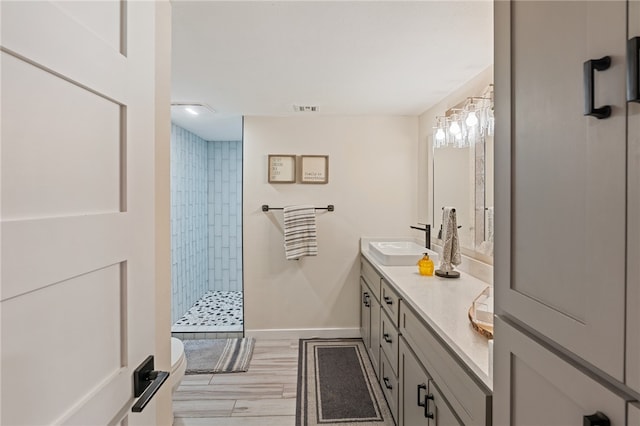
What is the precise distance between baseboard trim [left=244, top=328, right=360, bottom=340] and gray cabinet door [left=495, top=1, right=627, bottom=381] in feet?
9.24

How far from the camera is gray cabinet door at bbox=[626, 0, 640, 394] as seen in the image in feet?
1.55

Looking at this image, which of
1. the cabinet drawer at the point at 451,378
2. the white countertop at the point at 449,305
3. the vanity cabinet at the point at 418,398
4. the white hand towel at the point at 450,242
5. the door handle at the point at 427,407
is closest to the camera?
the cabinet drawer at the point at 451,378

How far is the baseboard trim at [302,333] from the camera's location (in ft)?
11.2

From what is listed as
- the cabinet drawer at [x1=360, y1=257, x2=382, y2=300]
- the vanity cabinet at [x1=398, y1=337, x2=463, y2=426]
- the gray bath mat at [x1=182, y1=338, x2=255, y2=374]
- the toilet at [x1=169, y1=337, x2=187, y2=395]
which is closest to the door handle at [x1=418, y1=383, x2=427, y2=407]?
the vanity cabinet at [x1=398, y1=337, x2=463, y2=426]

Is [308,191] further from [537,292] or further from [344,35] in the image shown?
[537,292]

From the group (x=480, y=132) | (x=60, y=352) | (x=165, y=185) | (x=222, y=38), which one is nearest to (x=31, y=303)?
(x=60, y=352)

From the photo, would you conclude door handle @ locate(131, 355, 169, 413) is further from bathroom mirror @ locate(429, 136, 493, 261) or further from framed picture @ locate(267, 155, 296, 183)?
framed picture @ locate(267, 155, 296, 183)

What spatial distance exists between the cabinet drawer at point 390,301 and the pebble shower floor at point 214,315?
73.0 inches

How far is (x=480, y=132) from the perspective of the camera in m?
2.07

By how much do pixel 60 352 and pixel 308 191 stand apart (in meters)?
2.88

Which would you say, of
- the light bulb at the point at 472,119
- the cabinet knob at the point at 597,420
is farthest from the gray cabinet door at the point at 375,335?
the cabinet knob at the point at 597,420

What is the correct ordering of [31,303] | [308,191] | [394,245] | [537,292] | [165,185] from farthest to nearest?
[308,191], [394,245], [165,185], [537,292], [31,303]

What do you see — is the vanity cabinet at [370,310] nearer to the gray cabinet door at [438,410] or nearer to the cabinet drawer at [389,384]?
the cabinet drawer at [389,384]

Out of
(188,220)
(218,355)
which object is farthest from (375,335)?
(188,220)
